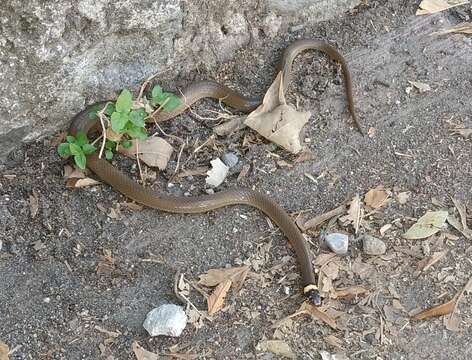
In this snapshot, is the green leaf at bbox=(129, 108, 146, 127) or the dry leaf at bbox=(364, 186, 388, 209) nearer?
the green leaf at bbox=(129, 108, 146, 127)

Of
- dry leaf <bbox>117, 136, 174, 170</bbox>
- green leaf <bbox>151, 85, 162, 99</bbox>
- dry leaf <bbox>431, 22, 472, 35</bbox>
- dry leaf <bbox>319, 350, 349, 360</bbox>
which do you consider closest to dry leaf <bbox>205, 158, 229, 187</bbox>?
dry leaf <bbox>117, 136, 174, 170</bbox>

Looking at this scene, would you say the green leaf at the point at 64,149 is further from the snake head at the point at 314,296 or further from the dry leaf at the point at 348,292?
the dry leaf at the point at 348,292

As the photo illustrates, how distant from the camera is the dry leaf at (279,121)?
5031 mm

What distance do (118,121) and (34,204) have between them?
2.38 feet

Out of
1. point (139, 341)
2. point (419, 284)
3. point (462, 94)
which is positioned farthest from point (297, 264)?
point (462, 94)

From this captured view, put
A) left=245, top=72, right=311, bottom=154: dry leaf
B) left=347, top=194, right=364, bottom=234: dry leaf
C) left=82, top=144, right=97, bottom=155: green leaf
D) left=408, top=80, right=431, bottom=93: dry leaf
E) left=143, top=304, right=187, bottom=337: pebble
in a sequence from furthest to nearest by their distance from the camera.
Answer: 1. left=408, top=80, right=431, bottom=93: dry leaf
2. left=245, top=72, right=311, bottom=154: dry leaf
3. left=347, top=194, right=364, bottom=234: dry leaf
4. left=82, top=144, right=97, bottom=155: green leaf
5. left=143, top=304, right=187, bottom=337: pebble

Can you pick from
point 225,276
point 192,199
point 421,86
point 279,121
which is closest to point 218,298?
→ point 225,276

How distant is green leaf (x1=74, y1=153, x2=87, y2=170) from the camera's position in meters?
4.55

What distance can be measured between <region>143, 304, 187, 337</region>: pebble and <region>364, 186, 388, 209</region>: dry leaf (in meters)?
1.44

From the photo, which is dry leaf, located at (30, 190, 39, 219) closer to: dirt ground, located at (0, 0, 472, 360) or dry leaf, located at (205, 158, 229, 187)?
dirt ground, located at (0, 0, 472, 360)

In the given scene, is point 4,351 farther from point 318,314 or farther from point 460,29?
point 460,29

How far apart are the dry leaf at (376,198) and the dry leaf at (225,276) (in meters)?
0.95

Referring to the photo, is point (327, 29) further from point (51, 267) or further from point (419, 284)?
point (51, 267)

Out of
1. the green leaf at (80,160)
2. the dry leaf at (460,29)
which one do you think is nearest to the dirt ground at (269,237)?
the green leaf at (80,160)
